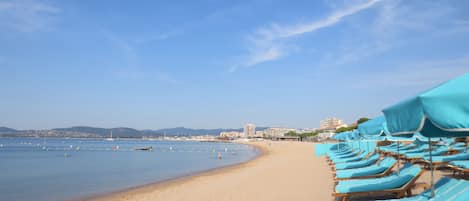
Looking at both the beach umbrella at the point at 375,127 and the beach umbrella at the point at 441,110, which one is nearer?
the beach umbrella at the point at 441,110

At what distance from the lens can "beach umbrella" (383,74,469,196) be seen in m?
2.79

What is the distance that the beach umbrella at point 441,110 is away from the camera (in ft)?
9.17

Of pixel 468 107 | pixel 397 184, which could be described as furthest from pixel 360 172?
pixel 468 107

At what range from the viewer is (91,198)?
13164 mm

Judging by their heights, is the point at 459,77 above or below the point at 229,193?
above

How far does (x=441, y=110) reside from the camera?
2.89 meters

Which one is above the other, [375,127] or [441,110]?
[441,110]

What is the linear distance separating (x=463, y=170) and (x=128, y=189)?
1092 centimetres

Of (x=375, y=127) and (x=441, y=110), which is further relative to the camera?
(x=375, y=127)

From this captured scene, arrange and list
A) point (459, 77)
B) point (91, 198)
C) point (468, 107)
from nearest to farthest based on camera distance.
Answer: point (468, 107)
point (459, 77)
point (91, 198)

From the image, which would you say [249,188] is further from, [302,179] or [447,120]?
[447,120]


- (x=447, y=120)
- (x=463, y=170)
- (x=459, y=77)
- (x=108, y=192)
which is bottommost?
(x=108, y=192)

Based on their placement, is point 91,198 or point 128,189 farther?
point 128,189

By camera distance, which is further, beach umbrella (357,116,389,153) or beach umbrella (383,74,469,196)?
beach umbrella (357,116,389,153)
